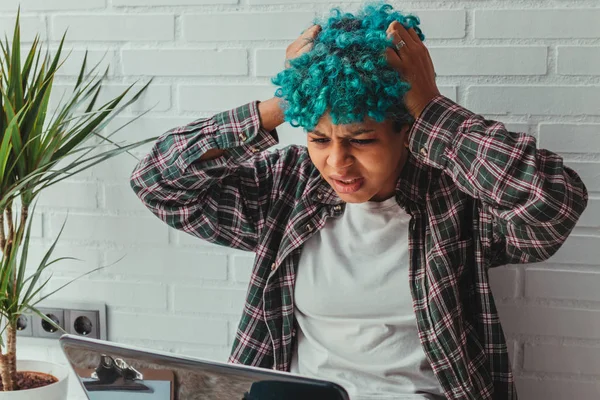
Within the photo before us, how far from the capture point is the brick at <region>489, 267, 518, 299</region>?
5.73 feet

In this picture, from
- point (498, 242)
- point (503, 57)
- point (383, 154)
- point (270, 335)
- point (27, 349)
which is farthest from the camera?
point (27, 349)

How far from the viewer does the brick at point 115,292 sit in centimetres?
197

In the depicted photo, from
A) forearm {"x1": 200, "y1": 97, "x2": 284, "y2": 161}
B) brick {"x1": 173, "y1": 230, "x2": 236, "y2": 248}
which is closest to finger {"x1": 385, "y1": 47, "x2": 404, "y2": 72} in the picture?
forearm {"x1": 200, "y1": 97, "x2": 284, "y2": 161}

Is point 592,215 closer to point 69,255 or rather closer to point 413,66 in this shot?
point 413,66

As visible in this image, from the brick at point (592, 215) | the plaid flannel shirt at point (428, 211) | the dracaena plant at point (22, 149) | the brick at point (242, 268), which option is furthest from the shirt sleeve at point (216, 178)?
the brick at point (592, 215)

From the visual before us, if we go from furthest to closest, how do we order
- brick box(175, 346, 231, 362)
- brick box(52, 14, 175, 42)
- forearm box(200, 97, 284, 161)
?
brick box(175, 346, 231, 362), brick box(52, 14, 175, 42), forearm box(200, 97, 284, 161)

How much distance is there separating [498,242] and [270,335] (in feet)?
1.57

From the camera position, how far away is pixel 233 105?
71.8 inches

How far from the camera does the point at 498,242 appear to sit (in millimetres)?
1448

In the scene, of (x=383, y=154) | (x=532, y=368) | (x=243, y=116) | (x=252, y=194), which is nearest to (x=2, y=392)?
(x=252, y=194)

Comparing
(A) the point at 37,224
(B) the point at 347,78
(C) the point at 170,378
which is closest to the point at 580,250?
(B) the point at 347,78

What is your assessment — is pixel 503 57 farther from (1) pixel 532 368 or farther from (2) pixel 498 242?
(1) pixel 532 368

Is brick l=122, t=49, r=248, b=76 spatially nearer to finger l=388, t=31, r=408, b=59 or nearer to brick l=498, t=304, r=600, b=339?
finger l=388, t=31, r=408, b=59

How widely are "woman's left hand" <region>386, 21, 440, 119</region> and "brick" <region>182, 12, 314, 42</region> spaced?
18.3 inches
